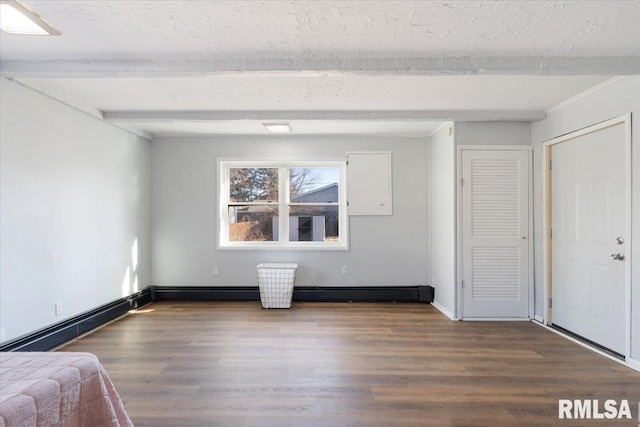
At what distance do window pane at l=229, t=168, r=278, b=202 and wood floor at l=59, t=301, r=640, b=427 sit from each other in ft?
5.81

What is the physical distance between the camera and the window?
498 cm

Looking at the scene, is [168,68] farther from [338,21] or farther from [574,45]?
[574,45]

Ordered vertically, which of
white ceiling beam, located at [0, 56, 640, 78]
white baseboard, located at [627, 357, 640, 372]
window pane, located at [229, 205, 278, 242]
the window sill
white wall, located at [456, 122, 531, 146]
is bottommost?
white baseboard, located at [627, 357, 640, 372]

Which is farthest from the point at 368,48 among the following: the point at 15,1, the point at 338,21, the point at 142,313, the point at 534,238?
the point at 142,313

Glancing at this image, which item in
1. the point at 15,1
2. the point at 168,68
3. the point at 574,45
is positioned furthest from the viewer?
the point at 168,68

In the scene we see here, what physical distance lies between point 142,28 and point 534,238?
166 inches

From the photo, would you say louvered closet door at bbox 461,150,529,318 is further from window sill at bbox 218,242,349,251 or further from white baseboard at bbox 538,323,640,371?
window sill at bbox 218,242,349,251

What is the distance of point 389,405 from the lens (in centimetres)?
215

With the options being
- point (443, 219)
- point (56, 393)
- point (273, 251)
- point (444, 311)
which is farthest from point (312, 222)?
point (56, 393)

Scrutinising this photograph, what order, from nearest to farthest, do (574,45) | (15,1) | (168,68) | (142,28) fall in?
1. (15,1)
2. (142,28)
3. (574,45)
4. (168,68)

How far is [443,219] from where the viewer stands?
14.1 ft

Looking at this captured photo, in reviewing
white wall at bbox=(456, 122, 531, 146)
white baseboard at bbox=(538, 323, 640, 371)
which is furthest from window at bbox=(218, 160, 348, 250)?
white baseboard at bbox=(538, 323, 640, 371)

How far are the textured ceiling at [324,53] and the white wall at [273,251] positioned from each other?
48.9 inches

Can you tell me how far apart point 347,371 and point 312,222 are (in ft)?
8.67
